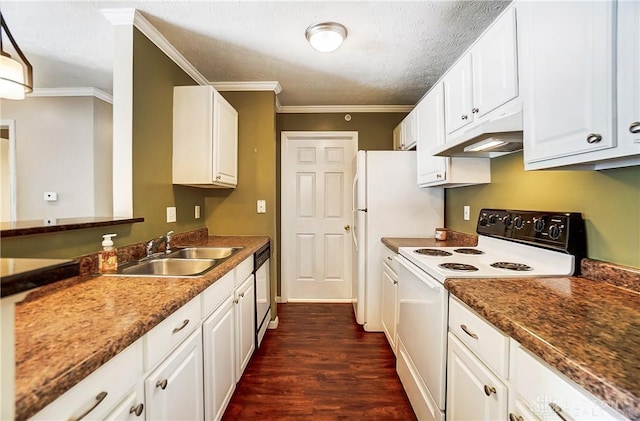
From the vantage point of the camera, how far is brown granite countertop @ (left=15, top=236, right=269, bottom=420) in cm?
51

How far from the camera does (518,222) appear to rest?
5.00ft

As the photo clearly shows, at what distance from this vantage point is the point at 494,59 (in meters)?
1.34

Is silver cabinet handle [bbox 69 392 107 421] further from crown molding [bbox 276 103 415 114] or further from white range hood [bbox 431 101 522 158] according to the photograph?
crown molding [bbox 276 103 415 114]

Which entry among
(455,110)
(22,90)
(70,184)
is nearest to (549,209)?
(455,110)

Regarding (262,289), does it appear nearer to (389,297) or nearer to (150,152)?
(389,297)

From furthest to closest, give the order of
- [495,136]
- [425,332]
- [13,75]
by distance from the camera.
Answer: [13,75] → [425,332] → [495,136]

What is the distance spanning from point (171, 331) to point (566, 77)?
64.7 inches

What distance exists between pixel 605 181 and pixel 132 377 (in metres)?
1.86

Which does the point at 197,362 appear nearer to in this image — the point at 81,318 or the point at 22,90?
the point at 81,318

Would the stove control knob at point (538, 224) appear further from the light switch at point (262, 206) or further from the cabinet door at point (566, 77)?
the light switch at point (262, 206)

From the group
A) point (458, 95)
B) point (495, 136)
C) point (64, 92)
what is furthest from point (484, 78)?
point (64, 92)

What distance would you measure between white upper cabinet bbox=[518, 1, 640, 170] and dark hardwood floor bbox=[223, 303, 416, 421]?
5.17 ft

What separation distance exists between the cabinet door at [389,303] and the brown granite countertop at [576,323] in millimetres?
990

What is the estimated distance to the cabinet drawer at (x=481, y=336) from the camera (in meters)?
0.82
